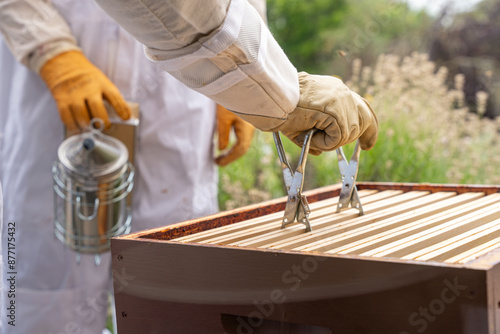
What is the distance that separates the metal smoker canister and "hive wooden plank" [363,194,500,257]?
41.1 inches

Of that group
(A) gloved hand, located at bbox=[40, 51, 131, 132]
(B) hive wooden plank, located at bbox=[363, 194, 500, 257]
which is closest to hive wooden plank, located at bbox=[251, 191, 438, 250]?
(B) hive wooden plank, located at bbox=[363, 194, 500, 257]

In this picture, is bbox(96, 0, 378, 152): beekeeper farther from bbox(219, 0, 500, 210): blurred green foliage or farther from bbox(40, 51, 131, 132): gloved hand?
bbox(219, 0, 500, 210): blurred green foliage

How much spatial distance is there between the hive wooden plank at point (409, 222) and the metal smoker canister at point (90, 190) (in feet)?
3.10

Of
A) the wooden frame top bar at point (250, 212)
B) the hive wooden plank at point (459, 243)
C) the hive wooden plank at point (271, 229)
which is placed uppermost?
the hive wooden plank at point (459, 243)

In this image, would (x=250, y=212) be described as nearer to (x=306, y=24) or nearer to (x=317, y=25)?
(x=317, y=25)

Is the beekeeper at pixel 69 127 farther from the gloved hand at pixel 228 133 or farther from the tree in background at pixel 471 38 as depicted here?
the tree in background at pixel 471 38

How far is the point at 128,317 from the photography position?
109 centimetres

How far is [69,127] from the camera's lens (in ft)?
6.10

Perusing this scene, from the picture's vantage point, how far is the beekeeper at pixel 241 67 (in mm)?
977

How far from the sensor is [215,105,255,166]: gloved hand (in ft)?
7.14

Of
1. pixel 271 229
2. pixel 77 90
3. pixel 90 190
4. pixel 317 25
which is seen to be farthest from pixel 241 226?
pixel 317 25

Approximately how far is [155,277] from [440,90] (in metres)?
2.43

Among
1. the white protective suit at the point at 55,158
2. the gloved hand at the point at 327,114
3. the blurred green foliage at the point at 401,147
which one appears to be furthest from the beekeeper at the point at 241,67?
the blurred green foliage at the point at 401,147

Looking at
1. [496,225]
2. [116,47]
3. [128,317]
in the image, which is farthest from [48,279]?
[496,225]
